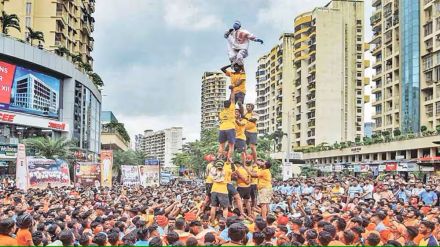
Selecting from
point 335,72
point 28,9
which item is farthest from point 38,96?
point 335,72

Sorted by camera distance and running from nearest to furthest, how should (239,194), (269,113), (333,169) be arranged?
1. (239,194)
2. (333,169)
3. (269,113)

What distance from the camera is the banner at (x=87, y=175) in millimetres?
28312

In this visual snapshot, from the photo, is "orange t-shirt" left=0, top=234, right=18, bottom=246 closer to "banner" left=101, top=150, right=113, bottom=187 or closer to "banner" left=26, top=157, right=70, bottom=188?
"banner" left=26, top=157, right=70, bottom=188

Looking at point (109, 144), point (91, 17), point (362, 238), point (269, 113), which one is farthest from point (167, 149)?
point (362, 238)

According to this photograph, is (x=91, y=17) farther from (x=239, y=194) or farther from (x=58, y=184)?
(x=239, y=194)

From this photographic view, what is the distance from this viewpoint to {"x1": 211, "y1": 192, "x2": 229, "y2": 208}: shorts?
13.1m

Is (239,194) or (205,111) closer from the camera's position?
(239,194)

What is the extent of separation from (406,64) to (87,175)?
44.7m

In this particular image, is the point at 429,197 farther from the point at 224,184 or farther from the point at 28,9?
the point at 28,9

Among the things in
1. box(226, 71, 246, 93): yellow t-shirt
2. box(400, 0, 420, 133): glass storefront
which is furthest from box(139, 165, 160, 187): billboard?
box(400, 0, 420, 133): glass storefront

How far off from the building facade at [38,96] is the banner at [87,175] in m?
18.2

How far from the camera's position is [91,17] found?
72875mm

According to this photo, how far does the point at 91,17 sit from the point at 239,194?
209ft

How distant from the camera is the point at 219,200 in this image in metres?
13.1
